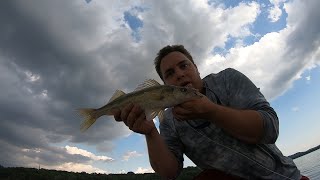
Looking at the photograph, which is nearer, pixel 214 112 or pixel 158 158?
pixel 214 112

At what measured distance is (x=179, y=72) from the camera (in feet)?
20.1

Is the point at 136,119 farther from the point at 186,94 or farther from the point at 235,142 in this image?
the point at 235,142

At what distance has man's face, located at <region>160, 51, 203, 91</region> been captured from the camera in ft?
19.7

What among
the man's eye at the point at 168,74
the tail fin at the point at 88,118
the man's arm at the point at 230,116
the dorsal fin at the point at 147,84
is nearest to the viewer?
the man's arm at the point at 230,116

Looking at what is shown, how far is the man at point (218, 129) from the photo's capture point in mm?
4754

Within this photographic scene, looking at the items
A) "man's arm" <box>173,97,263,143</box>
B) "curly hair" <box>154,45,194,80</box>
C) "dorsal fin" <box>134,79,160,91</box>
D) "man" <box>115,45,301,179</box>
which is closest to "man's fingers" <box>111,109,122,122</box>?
"man" <box>115,45,301,179</box>

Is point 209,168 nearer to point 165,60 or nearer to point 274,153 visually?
point 274,153

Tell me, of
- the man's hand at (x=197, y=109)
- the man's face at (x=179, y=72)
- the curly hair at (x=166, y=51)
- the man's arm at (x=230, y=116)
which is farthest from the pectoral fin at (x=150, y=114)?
the curly hair at (x=166, y=51)

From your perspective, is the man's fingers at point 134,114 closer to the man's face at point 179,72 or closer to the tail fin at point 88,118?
the man's face at point 179,72

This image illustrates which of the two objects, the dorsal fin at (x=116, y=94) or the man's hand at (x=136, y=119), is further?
the dorsal fin at (x=116, y=94)

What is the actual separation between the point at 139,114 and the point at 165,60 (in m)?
1.51

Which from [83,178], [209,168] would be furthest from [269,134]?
[83,178]

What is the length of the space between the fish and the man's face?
0.57 meters

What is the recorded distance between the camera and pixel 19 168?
70125 millimetres
